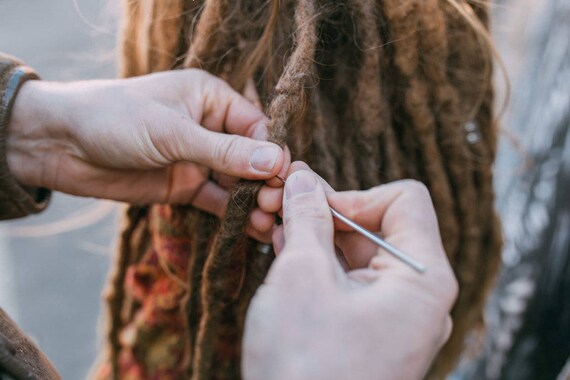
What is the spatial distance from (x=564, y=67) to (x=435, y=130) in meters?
0.64

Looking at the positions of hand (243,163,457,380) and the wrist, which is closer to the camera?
hand (243,163,457,380)

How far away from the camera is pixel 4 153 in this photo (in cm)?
99

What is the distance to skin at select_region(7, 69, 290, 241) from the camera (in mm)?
876

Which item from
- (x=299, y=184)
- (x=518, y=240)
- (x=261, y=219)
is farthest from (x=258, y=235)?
(x=518, y=240)

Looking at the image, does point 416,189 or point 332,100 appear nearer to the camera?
point 416,189

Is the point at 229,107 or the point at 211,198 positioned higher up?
the point at 229,107

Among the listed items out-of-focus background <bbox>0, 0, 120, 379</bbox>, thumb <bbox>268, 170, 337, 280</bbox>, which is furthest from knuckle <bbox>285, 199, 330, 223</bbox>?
out-of-focus background <bbox>0, 0, 120, 379</bbox>

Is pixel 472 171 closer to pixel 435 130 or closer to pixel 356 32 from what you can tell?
pixel 435 130

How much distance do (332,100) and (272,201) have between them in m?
0.25

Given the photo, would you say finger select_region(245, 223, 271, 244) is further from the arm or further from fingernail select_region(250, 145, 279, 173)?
fingernail select_region(250, 145, 279, 173)

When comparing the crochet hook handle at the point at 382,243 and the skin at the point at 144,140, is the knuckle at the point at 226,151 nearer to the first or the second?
the skin at the point at 144,140

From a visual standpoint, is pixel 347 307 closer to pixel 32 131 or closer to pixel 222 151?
pixel 222 151

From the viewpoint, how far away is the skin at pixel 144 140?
2.88 ft

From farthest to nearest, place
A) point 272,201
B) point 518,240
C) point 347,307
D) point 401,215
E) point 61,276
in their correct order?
point 61,276, point 518,240, point 272,201, point 401,215, point 347,307
